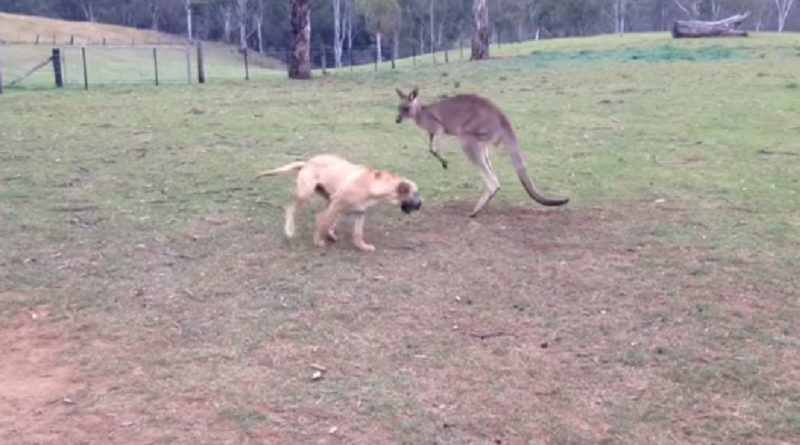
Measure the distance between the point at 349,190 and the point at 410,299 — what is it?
124 centimetres

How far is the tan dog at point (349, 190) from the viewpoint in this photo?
7.00 metres

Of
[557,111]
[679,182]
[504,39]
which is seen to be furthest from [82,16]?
[679,182]

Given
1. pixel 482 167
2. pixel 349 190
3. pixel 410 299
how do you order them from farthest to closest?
pixel 482 167, pixel 349 190, pixel 410 299

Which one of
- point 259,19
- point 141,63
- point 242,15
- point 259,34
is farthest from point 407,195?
Answer: point 259,19

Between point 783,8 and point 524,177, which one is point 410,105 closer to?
point 524,177

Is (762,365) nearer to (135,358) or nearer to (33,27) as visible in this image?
(135,358)

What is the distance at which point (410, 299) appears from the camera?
19.9ft

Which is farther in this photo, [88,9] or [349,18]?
[88,9]

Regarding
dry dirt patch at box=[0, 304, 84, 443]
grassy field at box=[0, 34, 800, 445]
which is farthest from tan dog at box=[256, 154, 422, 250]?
dry dirt patch at box=[0, 304, 84, 443]

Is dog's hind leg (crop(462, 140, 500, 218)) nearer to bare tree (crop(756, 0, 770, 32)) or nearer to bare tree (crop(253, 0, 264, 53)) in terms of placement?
bare tree (crop(253, 0, 264, 53))

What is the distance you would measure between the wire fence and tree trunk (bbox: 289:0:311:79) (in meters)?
2.22

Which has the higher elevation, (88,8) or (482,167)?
(88,8)

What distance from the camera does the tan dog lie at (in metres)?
7.00

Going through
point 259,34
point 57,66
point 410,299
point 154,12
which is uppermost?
point 154,12
